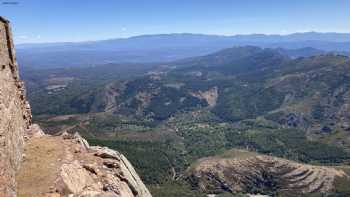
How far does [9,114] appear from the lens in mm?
56875

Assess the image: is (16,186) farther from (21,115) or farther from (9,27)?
(9,27)

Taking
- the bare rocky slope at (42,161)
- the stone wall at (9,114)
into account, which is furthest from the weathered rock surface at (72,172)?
the stone wall at (9,114)

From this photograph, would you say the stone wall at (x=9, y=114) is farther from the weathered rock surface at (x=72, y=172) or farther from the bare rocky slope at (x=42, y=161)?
the weathered rock surface at (x=72, y=172)

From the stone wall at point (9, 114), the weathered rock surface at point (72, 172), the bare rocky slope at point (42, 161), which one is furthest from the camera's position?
the weathered rock surface at point (72, 172)

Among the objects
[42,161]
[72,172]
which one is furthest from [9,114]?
[72,172]

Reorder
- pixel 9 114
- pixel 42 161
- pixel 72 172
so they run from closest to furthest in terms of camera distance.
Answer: pixel 72 172 → pixel 9 114 → pixel 42 161

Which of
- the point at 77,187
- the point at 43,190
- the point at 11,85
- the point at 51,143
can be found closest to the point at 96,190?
the point at 77,187

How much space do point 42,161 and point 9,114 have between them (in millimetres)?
8397

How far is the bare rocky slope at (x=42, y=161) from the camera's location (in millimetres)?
50406

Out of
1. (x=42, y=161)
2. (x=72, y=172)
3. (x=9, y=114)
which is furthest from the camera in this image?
(x=42, y=161)

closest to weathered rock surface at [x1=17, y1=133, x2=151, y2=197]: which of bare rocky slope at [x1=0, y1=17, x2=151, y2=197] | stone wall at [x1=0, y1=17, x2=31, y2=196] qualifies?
bare rocky slope at [x1=0, y1=17, x2=151, y2=197]

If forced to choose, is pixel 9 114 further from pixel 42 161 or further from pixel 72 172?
pixel 72 172

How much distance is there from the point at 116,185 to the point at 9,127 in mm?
16733

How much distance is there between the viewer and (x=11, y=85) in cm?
6347
